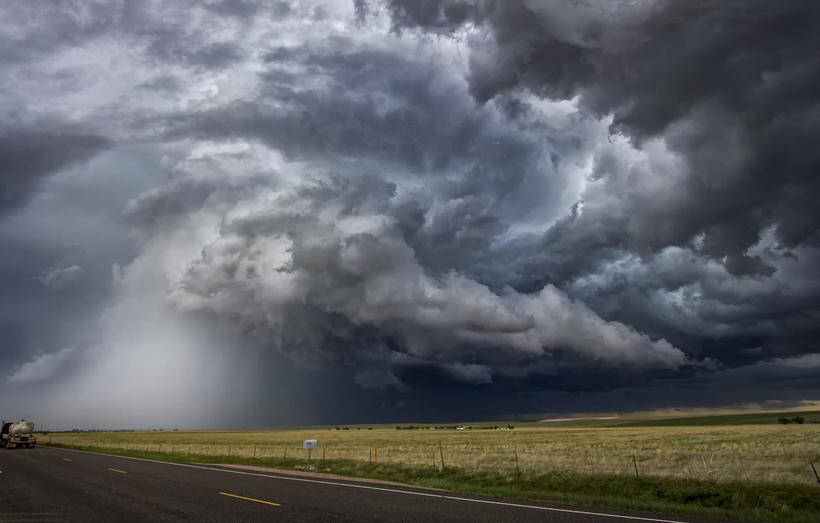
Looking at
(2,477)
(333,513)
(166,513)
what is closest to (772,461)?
(333,513)

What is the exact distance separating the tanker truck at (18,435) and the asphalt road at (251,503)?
48008mm

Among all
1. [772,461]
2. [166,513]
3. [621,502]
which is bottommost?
[772,461]

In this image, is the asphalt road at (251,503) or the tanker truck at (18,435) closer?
the asphalt road at (251,503)

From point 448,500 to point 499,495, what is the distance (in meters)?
2.79

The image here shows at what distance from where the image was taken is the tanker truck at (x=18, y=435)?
5984cm

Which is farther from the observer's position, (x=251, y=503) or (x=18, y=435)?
(x=18, y=435)

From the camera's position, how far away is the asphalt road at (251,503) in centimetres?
1284

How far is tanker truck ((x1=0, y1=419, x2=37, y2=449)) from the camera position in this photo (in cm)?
5984

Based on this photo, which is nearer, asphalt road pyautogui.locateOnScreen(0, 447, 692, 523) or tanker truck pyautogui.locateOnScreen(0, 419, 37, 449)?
asphalt road pyautogui.locateOnScreen(0, 447, 692, 523)

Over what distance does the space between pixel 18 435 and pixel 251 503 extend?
6209 centimetres

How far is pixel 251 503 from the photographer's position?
14.9 meters

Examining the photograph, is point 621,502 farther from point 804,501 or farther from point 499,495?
point 804,501

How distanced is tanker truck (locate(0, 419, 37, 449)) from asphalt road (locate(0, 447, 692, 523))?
48.0m

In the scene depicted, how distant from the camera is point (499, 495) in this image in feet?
58.3
